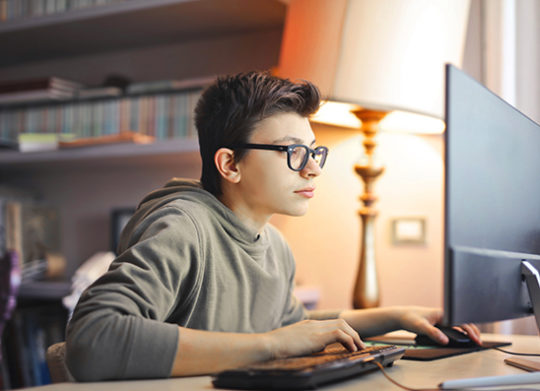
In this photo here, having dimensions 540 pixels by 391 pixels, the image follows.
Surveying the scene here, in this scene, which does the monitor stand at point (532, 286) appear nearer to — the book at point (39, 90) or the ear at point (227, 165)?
the ear at point (227, 165)

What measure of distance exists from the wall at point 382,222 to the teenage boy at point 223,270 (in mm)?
596

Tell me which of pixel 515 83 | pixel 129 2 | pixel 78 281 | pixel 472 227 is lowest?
pixel 78 281

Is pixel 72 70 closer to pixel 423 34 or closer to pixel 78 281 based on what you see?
pixel 78 281

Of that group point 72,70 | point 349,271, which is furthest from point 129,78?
point 349,271

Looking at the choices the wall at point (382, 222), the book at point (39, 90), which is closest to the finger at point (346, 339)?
the wall at point (382, 222)

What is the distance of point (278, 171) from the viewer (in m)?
1.08

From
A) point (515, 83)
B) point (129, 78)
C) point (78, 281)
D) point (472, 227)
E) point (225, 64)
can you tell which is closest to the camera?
point (472, 227)

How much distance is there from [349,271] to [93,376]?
1.26 meters

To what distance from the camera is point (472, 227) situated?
0.73 meters

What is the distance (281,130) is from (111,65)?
147 cm

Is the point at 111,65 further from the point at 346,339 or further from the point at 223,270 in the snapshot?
the point at 346,339

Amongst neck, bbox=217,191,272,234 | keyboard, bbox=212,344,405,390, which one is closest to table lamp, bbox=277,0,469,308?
neck, bbox=217,191,272,234

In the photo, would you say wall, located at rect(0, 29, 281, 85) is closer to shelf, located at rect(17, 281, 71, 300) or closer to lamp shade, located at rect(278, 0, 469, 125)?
lamp shade, located at rect(278, 0, 469, 125)

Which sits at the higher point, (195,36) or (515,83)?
(195,36)
